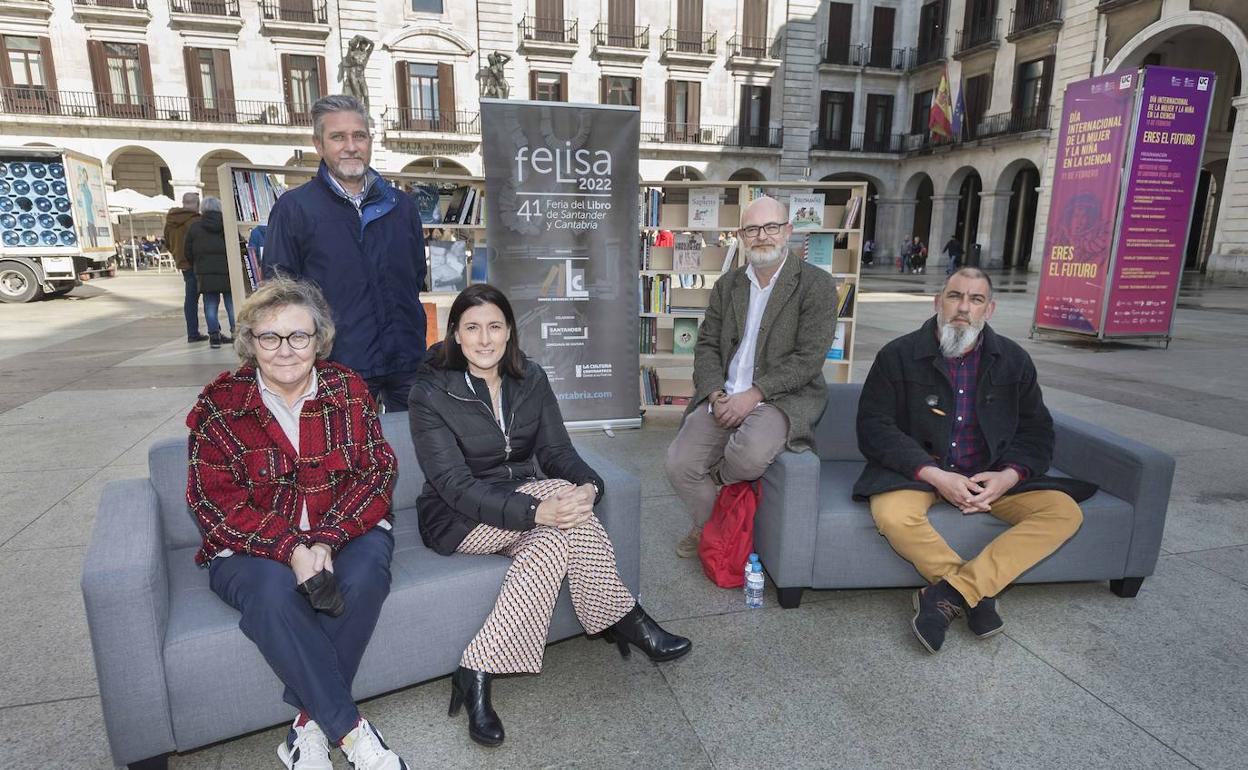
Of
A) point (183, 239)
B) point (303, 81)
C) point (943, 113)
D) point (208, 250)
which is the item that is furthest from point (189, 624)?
point (943, 113)

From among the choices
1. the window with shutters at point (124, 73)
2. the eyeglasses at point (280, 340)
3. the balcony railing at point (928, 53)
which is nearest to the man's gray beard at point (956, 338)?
the eyeglasses at point (280, 340)

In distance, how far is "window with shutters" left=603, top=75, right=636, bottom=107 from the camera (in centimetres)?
2514

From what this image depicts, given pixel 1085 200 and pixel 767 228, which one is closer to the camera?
pixel 767 228

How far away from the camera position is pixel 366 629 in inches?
78.7

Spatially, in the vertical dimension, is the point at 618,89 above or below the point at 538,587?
above

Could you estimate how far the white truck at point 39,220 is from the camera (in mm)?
12492

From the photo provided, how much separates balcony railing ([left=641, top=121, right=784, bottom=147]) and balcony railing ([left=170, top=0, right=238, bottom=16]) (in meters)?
13.8

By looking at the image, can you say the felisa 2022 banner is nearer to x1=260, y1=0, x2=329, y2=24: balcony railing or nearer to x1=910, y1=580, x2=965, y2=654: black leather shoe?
x1=910, y1=580, x2=965, y2=654: black leather shoe

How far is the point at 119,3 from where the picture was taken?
69.5 ft

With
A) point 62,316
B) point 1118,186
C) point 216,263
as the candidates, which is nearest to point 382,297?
point 216,263

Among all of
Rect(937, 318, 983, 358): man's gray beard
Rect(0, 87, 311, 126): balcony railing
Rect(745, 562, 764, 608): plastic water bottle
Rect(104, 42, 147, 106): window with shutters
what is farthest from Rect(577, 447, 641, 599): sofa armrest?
Rect(104, 42, 147, 106): window with shutters

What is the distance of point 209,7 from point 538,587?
2654 centimetres

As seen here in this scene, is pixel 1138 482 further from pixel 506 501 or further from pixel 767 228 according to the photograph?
pixel 506 501

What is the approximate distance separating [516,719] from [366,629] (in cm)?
54
